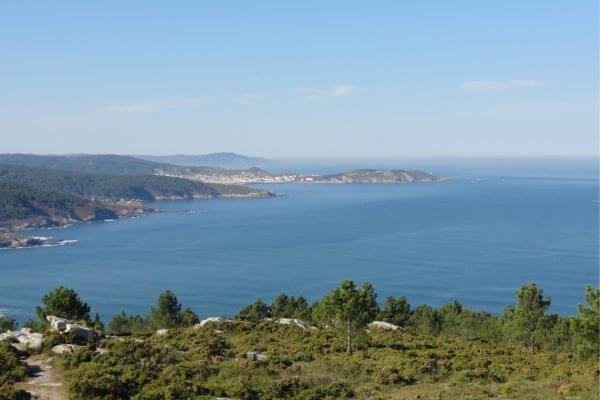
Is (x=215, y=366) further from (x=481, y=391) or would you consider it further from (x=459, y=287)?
(x=459, y=287)

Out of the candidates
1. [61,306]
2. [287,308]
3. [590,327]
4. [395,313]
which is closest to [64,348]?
[61,306]

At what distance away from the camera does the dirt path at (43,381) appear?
2169cm

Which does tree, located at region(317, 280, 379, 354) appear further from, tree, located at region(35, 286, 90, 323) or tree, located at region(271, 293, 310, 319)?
tree, located at region(271, 293, 310, 319)

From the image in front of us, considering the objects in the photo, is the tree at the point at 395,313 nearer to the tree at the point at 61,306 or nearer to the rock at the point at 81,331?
the tree at the point at 61,306

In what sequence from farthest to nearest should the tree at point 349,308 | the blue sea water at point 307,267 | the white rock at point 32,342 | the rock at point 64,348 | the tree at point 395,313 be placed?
the blue sea water at point 307,267 → the tree at point 395,313 → the tree at point 349,308 → the white rock at point 32,342 → the rock at point 64,348

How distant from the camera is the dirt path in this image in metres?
21.7

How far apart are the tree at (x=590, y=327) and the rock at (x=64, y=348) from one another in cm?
2578

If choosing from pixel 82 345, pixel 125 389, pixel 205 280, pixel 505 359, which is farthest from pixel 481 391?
pixel 205 280

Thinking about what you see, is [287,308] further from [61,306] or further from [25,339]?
[25,339]

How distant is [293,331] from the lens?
44.5m

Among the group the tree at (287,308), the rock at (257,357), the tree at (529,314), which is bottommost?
the tree at (287,308)

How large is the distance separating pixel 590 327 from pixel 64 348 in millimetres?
26856

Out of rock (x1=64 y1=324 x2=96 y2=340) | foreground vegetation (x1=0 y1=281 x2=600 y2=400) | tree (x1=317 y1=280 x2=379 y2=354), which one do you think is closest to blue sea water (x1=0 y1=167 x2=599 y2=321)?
foreground vegetation (x1=0 y1=281 x2=600 y2=400)

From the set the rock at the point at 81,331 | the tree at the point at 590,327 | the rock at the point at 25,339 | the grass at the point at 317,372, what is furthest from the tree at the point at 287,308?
the tree at the point at 590,327
